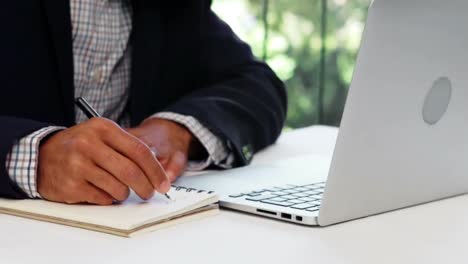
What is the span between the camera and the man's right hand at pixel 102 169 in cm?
94

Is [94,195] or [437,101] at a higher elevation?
[437,101]

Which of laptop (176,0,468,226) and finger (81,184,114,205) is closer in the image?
laptop (176,0,468,226)

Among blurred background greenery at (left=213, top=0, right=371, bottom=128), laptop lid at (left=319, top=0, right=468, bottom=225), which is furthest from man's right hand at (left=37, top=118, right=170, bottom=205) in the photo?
blurred background greenery at (left=213, top=0, right=371, bottom=128)

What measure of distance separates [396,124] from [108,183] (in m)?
0.35

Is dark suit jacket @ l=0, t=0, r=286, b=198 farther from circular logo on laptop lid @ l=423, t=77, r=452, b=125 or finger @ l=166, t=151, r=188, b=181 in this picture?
circular logo on laptop lid @ l=423, t=77, r=452, b=125

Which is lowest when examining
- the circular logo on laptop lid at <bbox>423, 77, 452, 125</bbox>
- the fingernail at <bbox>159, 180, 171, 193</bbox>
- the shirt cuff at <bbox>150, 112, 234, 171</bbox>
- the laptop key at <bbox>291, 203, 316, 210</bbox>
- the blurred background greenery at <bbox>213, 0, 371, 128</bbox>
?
the blurred background greenery at <bbox>213, 0, 371, 128</bbox>

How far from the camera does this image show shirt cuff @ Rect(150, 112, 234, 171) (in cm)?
128

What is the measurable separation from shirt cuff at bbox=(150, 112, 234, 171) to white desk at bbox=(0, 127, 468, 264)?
0.30 metres

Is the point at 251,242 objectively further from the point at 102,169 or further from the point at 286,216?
the point at 102,169

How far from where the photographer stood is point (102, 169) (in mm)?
953

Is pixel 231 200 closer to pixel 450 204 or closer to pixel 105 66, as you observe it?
pixel 450 204

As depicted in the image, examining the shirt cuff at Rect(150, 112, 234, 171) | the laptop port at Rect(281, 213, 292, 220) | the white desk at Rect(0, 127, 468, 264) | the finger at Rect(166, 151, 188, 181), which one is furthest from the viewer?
the shirt cuff at Rect(150, 112, 234, 171)

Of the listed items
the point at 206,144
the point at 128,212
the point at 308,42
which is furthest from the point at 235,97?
the point at 308,42

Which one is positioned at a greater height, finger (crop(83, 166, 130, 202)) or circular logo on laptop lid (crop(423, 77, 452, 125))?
circular logo on laptop lid (crop(423, 77, 452, 125))
